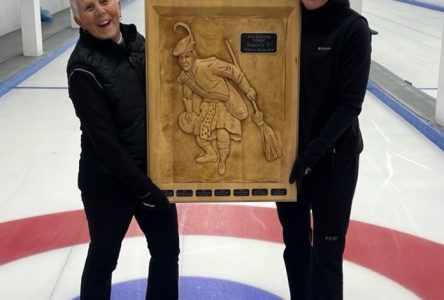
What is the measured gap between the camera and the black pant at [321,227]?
1.91 m

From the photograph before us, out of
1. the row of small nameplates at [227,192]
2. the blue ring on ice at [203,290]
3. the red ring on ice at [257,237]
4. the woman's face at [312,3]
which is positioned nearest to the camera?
the woman's face at [312,3]

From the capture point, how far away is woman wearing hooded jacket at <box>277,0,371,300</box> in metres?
1.76

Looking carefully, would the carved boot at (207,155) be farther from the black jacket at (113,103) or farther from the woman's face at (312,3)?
the woman's face at (312,3)

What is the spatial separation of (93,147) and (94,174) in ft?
0.26

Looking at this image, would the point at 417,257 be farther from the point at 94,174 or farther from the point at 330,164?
the point at 94,174

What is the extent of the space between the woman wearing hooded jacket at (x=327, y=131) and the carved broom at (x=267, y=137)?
0.23ft

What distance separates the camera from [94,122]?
68.5 inches

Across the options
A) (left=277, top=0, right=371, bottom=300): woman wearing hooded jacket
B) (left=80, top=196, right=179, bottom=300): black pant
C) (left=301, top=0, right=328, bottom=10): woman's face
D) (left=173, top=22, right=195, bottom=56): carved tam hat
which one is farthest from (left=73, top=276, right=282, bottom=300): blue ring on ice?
(left=301, top=0, right=328, bottom=10): woman's face

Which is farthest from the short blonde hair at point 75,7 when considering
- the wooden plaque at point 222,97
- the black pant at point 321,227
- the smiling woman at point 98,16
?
the black pant at point 321,227

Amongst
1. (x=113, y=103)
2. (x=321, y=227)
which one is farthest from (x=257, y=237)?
(x=113, y=103)

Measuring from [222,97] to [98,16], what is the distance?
0.41 metres

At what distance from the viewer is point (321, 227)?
196 centimetres

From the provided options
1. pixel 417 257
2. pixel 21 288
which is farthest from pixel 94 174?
pixel 417 257

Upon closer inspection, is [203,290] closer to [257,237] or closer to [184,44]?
[257,237]
